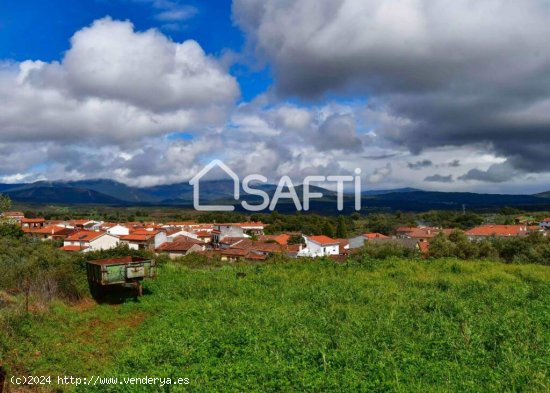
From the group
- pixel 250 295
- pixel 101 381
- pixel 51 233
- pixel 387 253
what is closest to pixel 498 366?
pixel 101 381

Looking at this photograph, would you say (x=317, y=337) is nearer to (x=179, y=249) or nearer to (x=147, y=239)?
(x=179, y=249)

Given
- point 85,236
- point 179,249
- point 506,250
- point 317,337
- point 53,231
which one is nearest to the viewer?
point 317,337

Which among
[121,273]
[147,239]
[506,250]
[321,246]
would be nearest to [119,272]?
[121,273]

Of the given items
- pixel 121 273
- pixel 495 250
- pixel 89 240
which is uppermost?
pixel 121 273

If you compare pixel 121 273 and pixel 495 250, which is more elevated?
pixel 121 273

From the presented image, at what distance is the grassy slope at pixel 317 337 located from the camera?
5.53 meters

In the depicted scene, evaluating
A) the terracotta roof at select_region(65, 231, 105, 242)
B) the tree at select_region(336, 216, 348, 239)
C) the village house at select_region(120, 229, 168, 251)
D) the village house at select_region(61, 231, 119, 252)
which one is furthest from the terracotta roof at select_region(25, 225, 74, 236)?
the tree at select_region(336, 216, 348, 239)

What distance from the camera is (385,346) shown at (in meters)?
6.49

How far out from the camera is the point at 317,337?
277 inches

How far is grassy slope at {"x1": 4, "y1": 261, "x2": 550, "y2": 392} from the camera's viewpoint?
5.53 metres

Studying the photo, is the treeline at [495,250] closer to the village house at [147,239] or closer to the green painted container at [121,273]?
the green painted container at [121,273]

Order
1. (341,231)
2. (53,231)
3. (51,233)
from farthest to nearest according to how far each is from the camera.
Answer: (341,231), (53,231), (51,233)

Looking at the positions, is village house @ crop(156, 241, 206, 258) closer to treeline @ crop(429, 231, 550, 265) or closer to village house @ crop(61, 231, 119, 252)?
village house @ crop(61, 231, 119, 252)

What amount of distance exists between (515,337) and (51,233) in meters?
82.4
